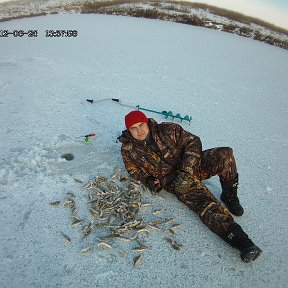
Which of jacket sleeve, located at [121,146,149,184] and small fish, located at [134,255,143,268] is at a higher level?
jacket sleeve, located at [121,146,149,184]

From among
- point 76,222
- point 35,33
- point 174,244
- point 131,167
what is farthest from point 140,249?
point 35,33

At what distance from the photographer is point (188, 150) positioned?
3.40 m

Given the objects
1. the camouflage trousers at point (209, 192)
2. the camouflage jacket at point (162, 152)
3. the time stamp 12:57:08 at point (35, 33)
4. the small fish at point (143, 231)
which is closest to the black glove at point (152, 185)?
the camouflage jacket at point (162, 152)

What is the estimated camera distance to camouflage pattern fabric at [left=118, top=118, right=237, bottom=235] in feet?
10.5

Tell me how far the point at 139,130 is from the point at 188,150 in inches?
23.0

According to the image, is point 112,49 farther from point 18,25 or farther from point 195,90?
point 18,25

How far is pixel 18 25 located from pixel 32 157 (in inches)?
424

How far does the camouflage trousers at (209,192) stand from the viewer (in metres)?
3.13

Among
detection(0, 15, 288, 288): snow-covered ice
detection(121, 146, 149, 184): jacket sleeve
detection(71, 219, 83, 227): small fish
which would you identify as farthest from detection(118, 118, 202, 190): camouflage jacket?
detection(71, 219, 83, 227): small fish

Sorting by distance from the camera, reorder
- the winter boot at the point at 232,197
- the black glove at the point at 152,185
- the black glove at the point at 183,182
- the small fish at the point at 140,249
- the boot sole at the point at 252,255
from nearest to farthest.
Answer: the boot sole at the point at 252,255 < the small fish at the point at 140,249 < the black glove at the point at 183,182 < the winter boot at the point at 232,197 < the black glove at the point at 152,185

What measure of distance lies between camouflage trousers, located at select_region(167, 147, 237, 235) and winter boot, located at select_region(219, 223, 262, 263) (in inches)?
5.2
